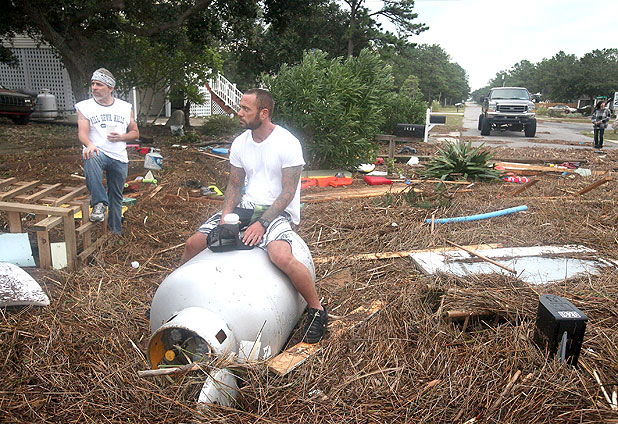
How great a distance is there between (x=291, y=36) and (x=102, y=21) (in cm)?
1680

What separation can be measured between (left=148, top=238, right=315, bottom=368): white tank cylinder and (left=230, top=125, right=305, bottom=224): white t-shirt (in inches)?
25.4

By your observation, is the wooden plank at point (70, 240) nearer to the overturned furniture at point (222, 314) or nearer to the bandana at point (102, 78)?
the bandana at point (102, 78)

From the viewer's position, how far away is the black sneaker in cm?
282

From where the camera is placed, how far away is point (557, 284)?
3.54 metres

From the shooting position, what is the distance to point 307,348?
272 cm

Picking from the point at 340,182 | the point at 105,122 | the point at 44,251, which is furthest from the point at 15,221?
the point at 340,182

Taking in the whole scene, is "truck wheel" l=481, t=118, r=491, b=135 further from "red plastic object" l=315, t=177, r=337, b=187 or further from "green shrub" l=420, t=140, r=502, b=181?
"red plastic object" l=315, t=177, r=337, b=187

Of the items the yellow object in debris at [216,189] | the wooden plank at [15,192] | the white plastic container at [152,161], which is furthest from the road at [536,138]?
the wooden plank at [15,192]

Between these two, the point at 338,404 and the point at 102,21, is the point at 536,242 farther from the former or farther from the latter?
the point at 102,21

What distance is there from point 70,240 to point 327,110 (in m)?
5.50

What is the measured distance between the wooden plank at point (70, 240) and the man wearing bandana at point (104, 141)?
14.8 inches

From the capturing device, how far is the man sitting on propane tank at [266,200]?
288 centimetres

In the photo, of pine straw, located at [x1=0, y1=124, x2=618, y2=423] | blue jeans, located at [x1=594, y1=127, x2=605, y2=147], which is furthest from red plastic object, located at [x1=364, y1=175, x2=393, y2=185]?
blue jeans, located at [x1=594, y1=127, x2=605, y2=147]

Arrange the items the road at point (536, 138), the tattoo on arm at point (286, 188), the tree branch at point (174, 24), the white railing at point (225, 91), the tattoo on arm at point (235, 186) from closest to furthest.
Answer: the tattoo on arm at point (286, 188) < the tattoo on arm at point (235, 186) < the tree branch at point (174, 24) < the road at point (536, 138) < the white railing at point (225, 91)
